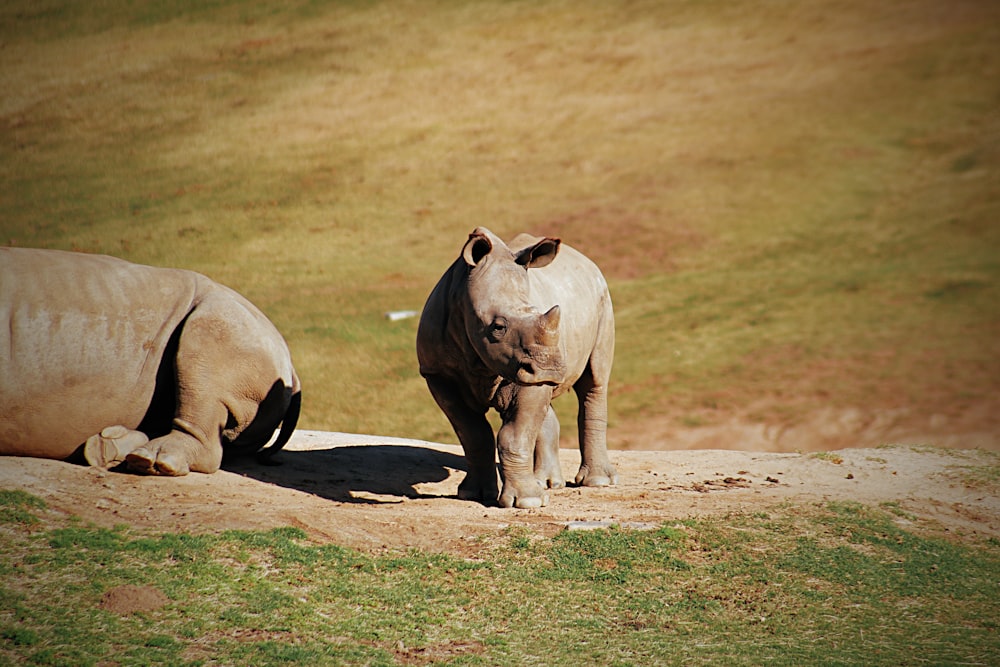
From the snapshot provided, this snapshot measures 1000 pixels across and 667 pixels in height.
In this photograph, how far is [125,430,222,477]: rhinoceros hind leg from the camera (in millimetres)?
7609

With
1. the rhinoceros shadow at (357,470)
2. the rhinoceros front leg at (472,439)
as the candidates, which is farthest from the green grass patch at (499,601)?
the rhinoceros shadow at (357,470)

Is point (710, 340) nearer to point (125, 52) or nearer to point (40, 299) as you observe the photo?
point (40, 299)

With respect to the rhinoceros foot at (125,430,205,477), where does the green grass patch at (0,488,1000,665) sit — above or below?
below

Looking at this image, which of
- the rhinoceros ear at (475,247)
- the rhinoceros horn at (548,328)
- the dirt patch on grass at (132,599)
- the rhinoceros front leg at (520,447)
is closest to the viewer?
the dirt patch on grass at (132,599)

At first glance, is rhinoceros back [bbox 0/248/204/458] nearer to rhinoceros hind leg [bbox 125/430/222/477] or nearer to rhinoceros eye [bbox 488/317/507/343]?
rhinoceros hind leg [bbox 125/430/222/477]

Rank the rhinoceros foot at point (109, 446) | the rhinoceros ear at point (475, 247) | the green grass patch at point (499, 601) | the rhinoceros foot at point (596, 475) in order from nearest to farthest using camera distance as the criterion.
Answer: the green grass patch at point (499, 601), the rhinoceros foot at point (109, 446), the rhinoceros ear at point (475, 247), the rhinoceros foot at point (596, 475)

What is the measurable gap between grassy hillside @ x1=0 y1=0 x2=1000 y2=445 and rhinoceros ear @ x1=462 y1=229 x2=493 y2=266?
10.4 metres

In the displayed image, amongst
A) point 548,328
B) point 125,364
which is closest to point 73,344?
point 125,364

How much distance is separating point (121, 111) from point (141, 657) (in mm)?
28314

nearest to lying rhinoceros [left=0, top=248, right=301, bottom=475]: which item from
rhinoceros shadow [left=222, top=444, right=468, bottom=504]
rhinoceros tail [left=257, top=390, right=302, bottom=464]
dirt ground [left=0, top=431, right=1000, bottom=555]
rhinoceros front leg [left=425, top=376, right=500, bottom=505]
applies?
dirt ground [left=0, top=431, right=1000, bottom=555]

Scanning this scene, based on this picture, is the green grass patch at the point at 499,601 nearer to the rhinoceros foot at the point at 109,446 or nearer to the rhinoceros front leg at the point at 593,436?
the rhinoceros foot at the point at 109,446

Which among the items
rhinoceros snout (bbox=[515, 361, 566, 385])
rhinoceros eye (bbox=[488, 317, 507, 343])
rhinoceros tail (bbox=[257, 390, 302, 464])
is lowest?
rhinoceros tail (bbox=[257, 390, 302, 464])

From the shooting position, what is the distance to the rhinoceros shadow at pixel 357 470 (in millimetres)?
8742

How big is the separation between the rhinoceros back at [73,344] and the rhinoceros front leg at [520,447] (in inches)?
110
